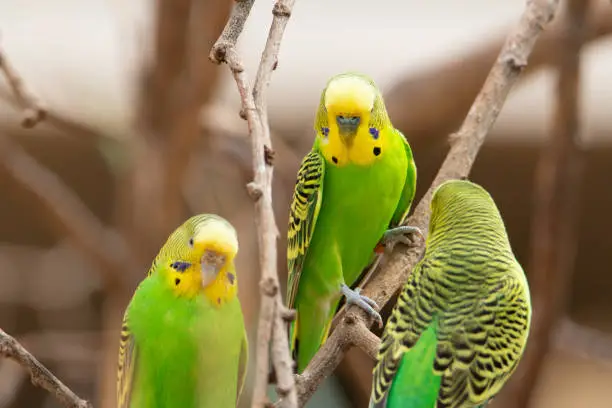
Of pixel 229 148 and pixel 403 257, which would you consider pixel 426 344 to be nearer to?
pixel 403 257

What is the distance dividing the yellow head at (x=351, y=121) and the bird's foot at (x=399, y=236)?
0.49 ft

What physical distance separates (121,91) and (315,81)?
3.17ft

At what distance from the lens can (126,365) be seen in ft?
4.60

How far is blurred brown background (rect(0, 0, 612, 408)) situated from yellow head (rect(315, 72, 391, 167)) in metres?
1.24

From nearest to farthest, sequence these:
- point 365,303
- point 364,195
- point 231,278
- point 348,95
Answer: point 231,278, point 348,95, point 365,303, point 364,195

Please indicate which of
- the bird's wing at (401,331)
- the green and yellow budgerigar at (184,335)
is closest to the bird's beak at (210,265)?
the green and yellow budgerigar at (184,335)

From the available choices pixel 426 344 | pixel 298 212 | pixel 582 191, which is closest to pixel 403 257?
pixel 298 212

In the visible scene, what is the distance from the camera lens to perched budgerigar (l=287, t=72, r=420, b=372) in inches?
70.9

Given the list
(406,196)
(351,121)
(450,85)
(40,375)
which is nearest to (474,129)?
(406,196)

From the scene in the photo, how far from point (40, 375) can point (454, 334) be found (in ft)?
1.96

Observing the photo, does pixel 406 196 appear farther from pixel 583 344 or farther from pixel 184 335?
pixel 583 344

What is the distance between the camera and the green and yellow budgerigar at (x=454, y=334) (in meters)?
1.36

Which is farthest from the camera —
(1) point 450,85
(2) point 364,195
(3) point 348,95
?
(1) point 450,85

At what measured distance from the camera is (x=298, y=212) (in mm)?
1862
